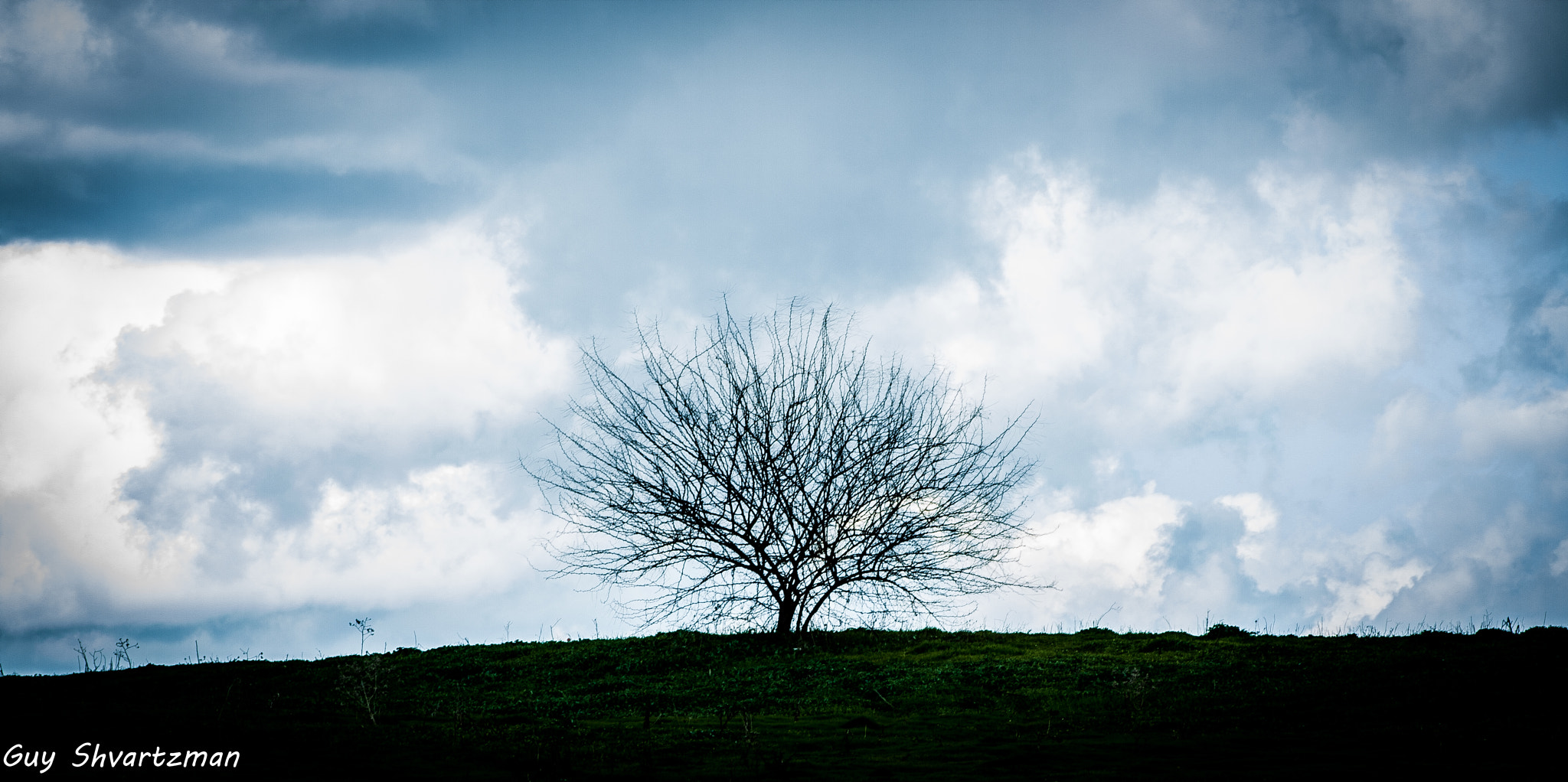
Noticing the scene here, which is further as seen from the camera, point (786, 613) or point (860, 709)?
point (786, 613)

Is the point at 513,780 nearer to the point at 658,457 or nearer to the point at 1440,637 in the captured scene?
the point at 658,457

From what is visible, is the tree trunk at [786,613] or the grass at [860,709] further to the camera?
the tree trunk at [786,613]

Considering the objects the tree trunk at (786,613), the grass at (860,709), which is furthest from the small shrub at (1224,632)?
the tree trunk at (786,613)

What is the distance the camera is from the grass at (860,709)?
1165cm

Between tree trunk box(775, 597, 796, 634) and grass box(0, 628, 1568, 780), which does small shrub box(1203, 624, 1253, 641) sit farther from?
tree trunk box(775, 597, 796, 634)

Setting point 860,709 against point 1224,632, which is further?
point 1224,632

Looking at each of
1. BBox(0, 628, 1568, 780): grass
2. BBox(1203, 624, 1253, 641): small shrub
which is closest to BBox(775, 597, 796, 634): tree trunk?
BBox(0, 628, 1568, 780): grass

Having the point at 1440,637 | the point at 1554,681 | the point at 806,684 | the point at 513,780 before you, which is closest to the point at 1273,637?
the point at 1440,637

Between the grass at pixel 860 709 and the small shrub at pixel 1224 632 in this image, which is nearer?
the grass at pixel 860 709

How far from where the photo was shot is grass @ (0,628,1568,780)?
11648 millimetres

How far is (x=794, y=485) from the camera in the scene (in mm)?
23844

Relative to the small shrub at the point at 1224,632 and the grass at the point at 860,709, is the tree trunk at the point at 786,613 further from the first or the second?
the small shrub at the point at 1224,632

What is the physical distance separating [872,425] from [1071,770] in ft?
44.6

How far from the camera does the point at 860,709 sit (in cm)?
1639
